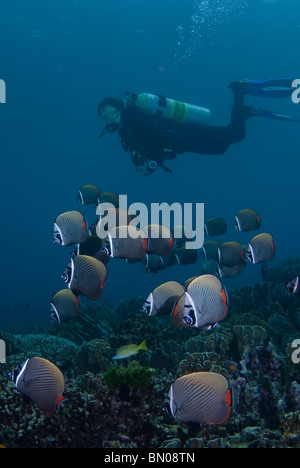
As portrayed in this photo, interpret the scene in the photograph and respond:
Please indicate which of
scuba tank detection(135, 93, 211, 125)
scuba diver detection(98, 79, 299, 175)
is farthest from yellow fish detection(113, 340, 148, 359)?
scuba tank detection(135, 93, 211, 125)

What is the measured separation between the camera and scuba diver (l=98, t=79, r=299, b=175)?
11.6 m

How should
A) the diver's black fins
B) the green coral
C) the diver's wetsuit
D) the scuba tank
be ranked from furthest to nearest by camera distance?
the diver's black fins < the scuba tank < the diver's wetsuit < the green coral

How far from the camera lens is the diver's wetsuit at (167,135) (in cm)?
1157

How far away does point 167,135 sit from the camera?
40.4 ft

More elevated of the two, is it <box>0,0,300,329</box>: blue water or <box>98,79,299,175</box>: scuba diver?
<box>0,0,300,329</box>: blue water

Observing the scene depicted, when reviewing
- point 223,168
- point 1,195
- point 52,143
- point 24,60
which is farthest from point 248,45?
point 1,195

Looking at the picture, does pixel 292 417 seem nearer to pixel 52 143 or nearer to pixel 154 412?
pixel 154 412

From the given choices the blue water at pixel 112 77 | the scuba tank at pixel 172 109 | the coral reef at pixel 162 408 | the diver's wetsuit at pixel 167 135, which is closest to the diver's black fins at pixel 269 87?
the diver's wetsuit at pixel 167 135

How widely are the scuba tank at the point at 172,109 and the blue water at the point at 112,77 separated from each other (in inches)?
476

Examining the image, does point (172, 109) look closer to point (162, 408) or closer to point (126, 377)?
point (126, 377)

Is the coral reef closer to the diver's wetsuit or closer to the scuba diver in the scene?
the scuba diver
